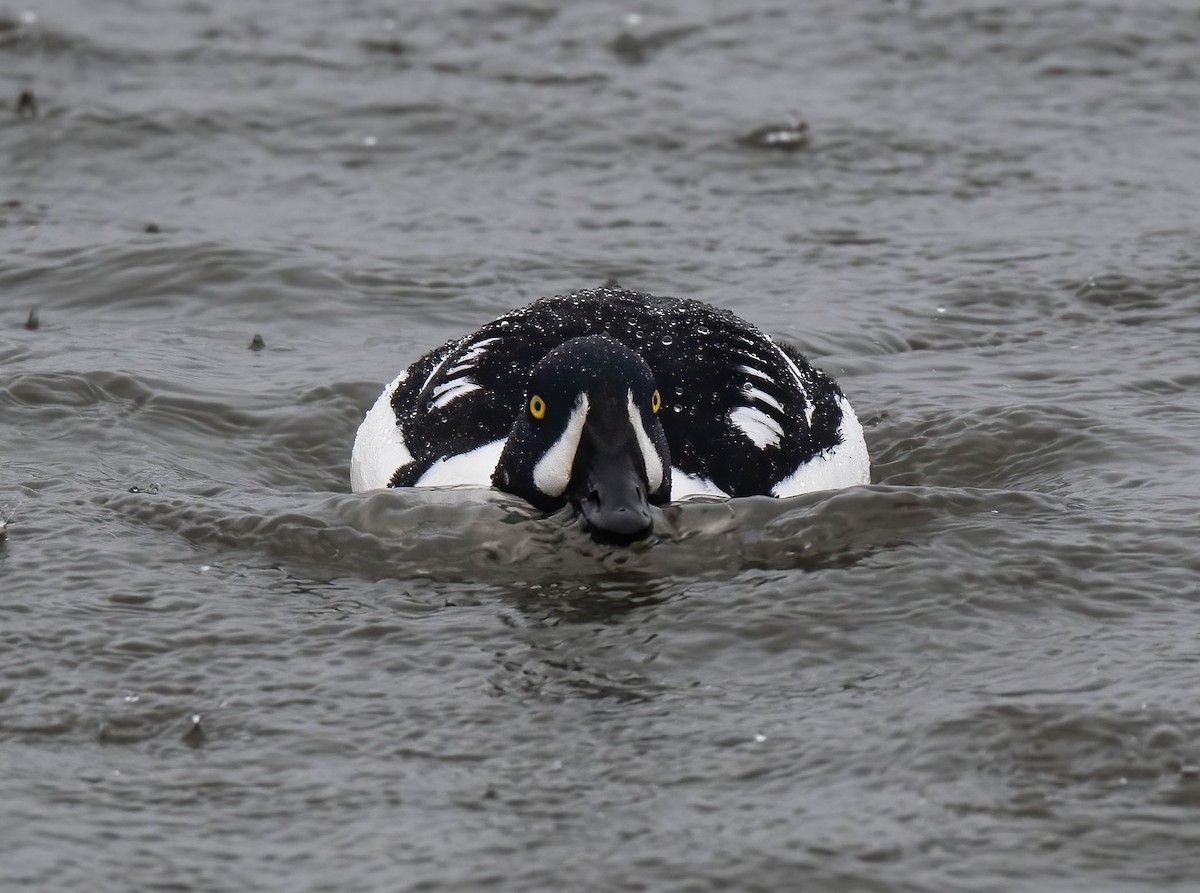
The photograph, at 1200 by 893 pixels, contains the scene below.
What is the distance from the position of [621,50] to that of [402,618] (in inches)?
357

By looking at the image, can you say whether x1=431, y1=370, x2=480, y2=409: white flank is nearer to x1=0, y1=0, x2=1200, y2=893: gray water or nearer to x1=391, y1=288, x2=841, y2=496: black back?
x1=391, y1=288, x2=841, y2=496: black back

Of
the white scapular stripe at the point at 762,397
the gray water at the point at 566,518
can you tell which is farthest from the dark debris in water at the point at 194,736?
the white scapular stripe at the point at 762,397

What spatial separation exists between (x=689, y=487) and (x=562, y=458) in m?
0.56

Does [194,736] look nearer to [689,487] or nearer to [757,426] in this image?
[689,487]

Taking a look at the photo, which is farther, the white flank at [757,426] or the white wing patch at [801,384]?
the white wing patch at [801,384]

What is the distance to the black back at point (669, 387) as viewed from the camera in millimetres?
7395

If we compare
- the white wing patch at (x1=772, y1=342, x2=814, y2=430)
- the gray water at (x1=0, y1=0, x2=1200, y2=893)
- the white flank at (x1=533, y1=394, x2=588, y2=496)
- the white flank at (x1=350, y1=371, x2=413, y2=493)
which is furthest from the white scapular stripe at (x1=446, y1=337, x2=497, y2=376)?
the white wing patch at (x1=772, y1=342, x2=814, y2=430)

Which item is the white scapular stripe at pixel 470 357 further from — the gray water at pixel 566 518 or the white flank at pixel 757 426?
the white flank at pixel 757 426

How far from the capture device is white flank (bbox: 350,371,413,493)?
25.5ft

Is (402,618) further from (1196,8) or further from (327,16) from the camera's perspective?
(1196,8)

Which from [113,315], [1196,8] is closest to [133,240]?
[113,315]

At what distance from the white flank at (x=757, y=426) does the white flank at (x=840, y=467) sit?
16 centimetres

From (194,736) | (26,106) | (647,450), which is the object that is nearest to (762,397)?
(647,450)

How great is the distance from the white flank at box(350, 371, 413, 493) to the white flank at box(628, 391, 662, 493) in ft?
3.78
